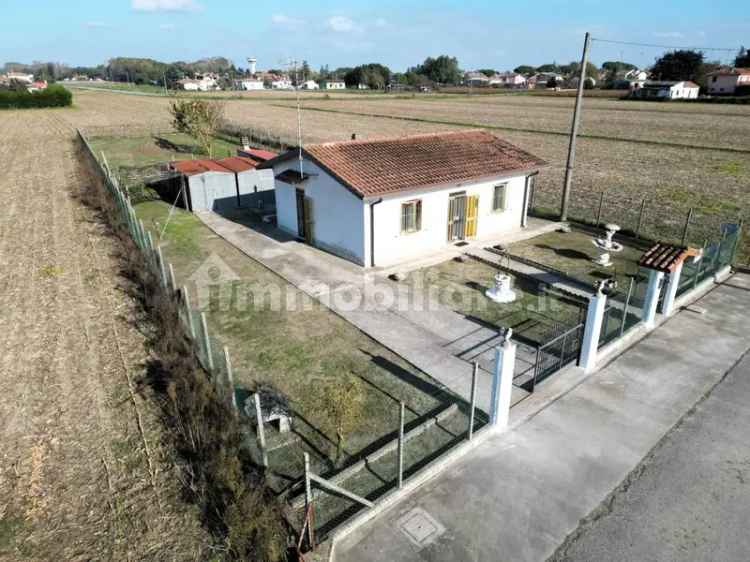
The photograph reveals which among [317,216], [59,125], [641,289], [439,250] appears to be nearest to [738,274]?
[641,289]

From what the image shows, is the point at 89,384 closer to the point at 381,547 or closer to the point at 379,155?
the point at 381,547

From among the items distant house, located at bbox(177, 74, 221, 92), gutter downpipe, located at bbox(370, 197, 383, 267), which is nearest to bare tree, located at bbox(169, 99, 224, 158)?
gutter downpipe, located at bbox(370, 197, 383, 267)

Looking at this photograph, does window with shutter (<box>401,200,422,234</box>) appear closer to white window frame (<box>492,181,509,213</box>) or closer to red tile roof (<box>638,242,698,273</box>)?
white window frame (<box>492,181,509,213</box>)

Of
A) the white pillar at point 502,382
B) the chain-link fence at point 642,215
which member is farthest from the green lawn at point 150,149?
the white pillar at point 502,382

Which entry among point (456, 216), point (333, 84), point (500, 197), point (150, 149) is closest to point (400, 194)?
point (456, 216)

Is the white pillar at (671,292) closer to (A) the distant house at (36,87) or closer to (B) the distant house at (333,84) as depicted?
(A) the distant house at (36,87)

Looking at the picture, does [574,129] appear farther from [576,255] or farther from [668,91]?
[668,91]
